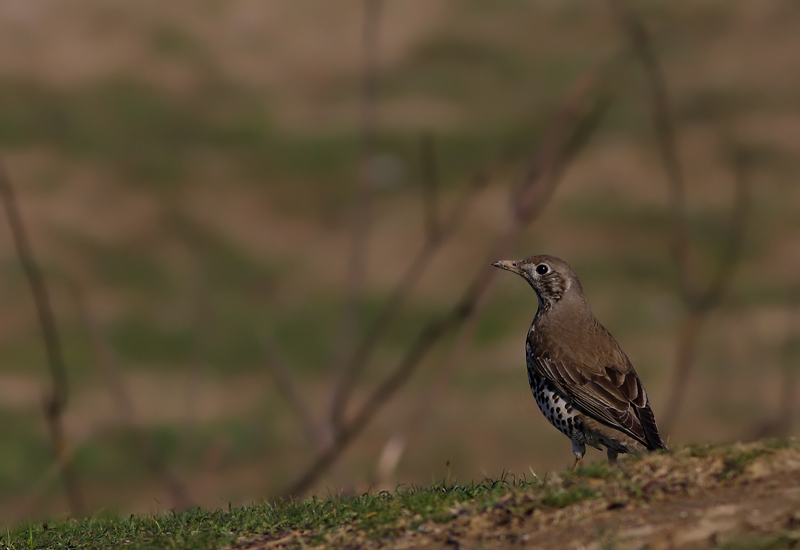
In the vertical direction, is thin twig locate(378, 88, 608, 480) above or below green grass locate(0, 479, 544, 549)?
above

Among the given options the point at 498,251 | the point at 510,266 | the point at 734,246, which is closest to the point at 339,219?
the point at 734,246

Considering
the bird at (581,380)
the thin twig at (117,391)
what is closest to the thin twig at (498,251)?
the thin twig at (117,391)

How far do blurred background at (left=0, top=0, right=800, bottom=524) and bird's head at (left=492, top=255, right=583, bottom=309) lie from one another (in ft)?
21.8

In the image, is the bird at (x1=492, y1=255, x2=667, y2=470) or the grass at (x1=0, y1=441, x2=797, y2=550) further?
the bird at (x1=492, y1=255, x2=667, y2=470)

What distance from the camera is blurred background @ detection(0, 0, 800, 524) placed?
80.6 ft

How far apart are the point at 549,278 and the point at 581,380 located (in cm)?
132

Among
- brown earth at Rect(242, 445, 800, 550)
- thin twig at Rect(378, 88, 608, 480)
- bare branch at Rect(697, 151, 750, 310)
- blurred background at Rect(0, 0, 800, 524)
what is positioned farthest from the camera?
blurred background at Rect(0, 0, 800, 524)

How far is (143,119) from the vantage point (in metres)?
40.5

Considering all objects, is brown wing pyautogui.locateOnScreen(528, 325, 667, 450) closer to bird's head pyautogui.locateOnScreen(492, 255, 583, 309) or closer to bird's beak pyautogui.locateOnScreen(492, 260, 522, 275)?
bird's head pyautogui.locateOnScreen(492, 255, 583, 309)

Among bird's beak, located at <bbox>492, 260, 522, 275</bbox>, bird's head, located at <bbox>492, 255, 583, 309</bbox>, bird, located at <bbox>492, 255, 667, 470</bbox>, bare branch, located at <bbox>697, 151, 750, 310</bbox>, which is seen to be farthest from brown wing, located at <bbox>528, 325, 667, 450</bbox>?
bare branch, located at <bbox>697, 151, 750, 310</bbox>

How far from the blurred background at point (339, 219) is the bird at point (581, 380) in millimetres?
6857

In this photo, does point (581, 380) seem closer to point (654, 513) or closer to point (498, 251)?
point (654, 513)

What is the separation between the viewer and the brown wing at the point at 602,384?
9531 millimetres

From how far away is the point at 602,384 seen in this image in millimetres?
9852
